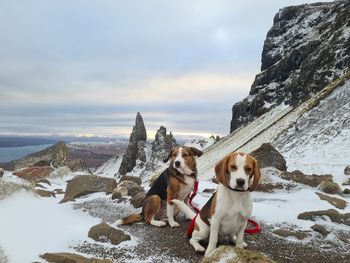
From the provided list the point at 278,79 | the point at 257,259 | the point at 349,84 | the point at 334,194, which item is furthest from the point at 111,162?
the point at 257,259

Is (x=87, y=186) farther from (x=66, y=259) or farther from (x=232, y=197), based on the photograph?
(x=232, y=197)

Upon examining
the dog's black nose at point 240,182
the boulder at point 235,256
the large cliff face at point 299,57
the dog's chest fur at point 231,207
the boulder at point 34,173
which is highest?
the large cliff face at point 299,57

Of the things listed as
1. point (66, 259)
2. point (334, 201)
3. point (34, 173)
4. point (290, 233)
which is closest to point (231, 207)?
point (66, 259)

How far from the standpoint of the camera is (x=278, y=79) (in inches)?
3423

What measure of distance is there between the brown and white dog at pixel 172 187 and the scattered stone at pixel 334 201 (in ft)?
20.3

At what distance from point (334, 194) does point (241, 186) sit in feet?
33.5

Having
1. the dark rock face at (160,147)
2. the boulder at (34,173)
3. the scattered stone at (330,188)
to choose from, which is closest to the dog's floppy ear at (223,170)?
the scattered stone at (330,188)

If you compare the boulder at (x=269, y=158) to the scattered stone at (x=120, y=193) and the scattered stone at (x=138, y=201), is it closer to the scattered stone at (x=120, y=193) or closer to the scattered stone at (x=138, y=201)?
the scattered stone at (x=120, y=193)

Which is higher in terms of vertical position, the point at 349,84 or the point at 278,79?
the point at 278,79

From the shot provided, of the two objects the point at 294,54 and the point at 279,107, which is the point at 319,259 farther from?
the point at 294,54

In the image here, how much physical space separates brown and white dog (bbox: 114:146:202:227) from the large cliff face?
46.3 meters

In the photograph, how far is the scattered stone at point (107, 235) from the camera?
814 cm

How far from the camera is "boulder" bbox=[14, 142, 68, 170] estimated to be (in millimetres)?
39531

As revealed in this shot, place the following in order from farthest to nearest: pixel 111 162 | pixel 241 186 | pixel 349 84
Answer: pixel 111 162 → pixel 349 84 → pixel 241 186
